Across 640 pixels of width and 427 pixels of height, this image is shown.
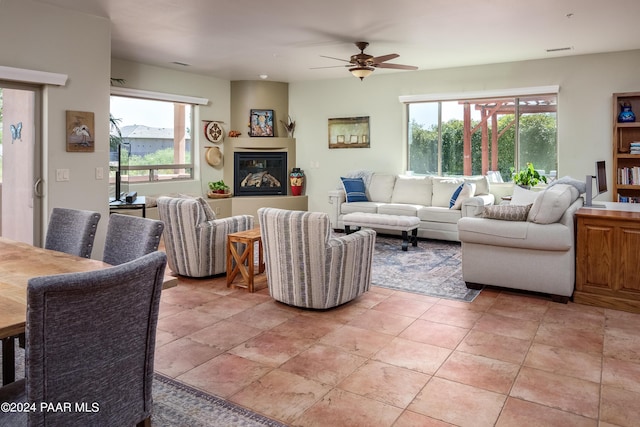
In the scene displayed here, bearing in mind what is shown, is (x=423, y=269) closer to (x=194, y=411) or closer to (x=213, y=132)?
(x=194, y=411)

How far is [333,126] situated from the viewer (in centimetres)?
859

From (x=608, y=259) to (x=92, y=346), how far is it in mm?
3962

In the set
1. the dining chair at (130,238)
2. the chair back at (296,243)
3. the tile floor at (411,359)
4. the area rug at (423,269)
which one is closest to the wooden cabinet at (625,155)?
the area rug at (423,269)

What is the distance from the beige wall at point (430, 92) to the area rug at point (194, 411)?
619cm

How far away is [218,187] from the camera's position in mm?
8211

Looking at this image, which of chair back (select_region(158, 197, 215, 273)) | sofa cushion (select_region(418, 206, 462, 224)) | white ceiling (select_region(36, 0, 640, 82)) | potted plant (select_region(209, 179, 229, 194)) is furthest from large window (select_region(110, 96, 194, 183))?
sofa cushion (select_region(418, 206, 462, 224))

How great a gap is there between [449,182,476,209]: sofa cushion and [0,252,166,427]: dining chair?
5778 mm

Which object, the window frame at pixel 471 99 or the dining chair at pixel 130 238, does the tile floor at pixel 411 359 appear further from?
the window frame at pixel 471 99

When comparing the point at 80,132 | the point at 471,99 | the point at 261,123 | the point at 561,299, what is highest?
the point at 471,99

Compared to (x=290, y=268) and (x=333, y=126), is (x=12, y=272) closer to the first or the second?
(x=290, y=268)

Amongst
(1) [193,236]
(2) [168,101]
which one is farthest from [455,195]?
(2) [168,101]

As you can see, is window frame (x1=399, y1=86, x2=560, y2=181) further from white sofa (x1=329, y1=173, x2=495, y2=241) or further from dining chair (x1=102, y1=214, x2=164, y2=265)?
dining chair (x1=102, y1=214, x2=164, y2=265)

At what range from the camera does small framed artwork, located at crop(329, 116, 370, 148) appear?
8305 mm

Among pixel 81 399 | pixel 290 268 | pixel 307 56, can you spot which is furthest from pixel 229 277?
pixel 307 56
